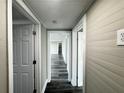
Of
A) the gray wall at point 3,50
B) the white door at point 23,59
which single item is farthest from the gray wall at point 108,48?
the white door at point 23,59

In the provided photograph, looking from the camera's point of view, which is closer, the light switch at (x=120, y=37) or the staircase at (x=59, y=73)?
the light switch at (x=120, y=37)

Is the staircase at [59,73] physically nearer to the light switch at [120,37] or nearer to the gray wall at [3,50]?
the gray wall at [3,50]

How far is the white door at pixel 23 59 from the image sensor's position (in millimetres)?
2979

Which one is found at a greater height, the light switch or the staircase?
the light switch

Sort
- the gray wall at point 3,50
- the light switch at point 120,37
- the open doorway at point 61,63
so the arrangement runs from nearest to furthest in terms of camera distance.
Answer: the light switch at point 120,37, the gray wall at point 3,50, the open doorway at point 61,63

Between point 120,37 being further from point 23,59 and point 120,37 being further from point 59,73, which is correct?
point 59,73

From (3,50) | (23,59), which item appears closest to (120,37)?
(3,50)

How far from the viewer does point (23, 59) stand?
9.87 ft

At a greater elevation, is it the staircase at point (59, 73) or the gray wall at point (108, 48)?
the gray wall at point (108, 48)

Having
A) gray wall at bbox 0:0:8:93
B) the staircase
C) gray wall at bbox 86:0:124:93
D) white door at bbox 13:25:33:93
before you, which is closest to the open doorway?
the staircase

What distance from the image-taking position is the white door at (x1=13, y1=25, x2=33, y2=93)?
2.98m

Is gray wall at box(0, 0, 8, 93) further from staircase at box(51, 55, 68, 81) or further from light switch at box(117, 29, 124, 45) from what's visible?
staircase at box(51, 55, 68, 81)

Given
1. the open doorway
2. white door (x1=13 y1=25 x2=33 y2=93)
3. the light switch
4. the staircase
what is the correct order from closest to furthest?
the light switch → white door (x1=13 y1=25 x2=33 y2=93) → the open doorway → the staircase

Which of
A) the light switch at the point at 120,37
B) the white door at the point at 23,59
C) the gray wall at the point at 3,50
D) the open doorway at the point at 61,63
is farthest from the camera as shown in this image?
the open doorway at the point at 61,63
